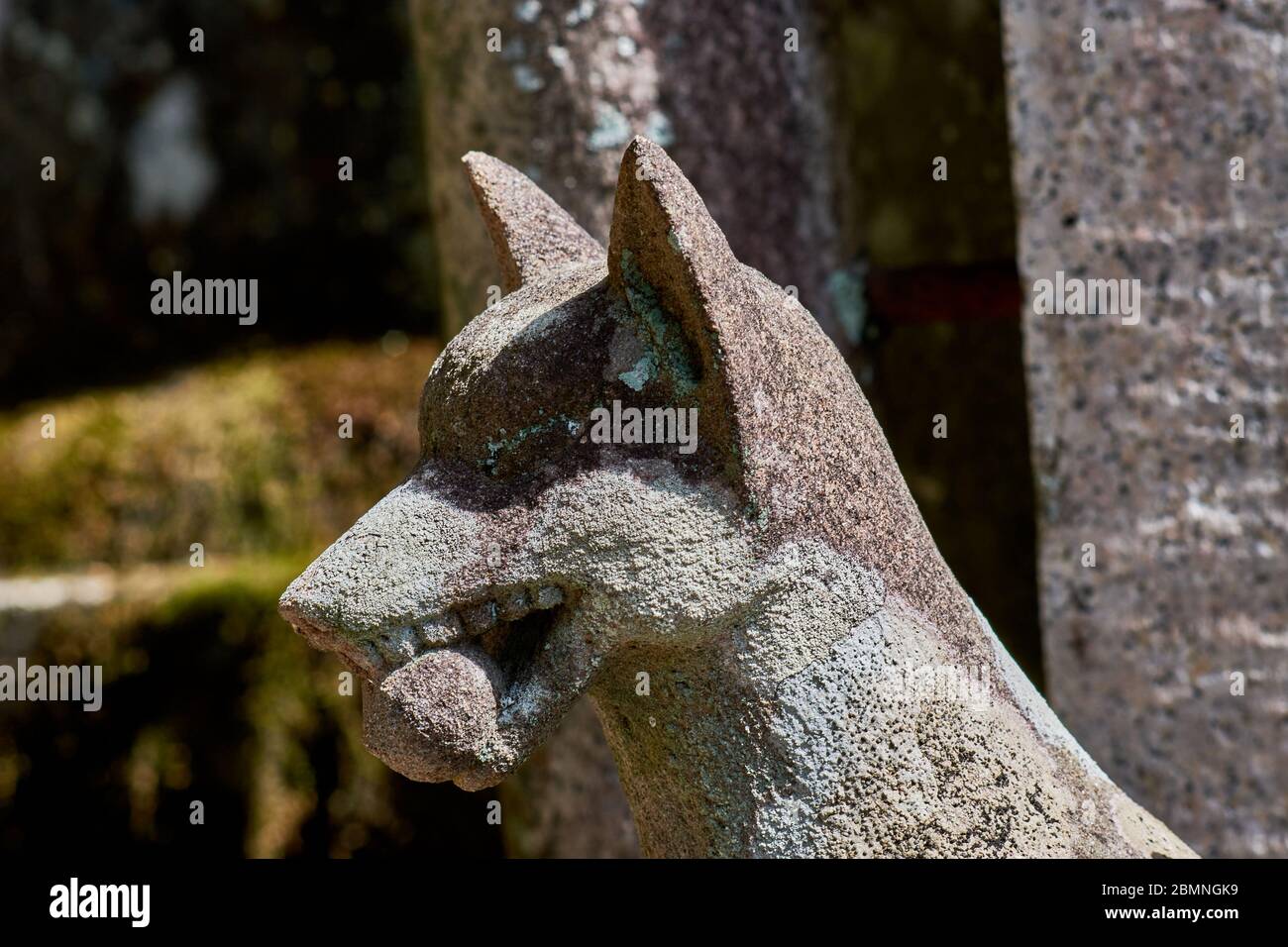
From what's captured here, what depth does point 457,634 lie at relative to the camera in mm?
1011

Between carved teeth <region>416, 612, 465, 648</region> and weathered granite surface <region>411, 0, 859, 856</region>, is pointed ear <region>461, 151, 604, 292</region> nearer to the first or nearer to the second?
carved teeth <region>416, 612, 465, 648</region>

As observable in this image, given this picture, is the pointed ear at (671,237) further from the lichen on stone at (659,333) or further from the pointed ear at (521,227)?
the pointed ear at (521,227)

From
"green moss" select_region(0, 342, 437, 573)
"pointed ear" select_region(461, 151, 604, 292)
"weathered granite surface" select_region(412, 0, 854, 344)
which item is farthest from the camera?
"green moss" select_region(0, 342, 437, 573)

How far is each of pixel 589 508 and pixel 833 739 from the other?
235mm

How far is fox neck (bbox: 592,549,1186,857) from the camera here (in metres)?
1.02

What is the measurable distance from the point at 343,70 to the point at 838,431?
243cm

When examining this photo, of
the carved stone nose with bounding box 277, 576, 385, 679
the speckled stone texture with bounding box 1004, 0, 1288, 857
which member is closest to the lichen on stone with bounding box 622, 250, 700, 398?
the carved stone nose with bounding box 277, 576, 385, 679

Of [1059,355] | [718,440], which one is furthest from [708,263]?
[1059,355]

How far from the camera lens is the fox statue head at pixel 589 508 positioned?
985mm

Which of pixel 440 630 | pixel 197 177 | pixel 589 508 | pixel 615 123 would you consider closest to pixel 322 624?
pixel 440 630

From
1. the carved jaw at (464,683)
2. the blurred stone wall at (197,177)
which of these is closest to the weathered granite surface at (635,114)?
the carved jaw at (464,683)

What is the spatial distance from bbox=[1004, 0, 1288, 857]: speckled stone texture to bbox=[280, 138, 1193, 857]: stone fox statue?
2.11ft

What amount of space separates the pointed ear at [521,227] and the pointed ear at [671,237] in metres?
0.18

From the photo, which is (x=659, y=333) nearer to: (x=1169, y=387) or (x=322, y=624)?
(x=322, y=624)
